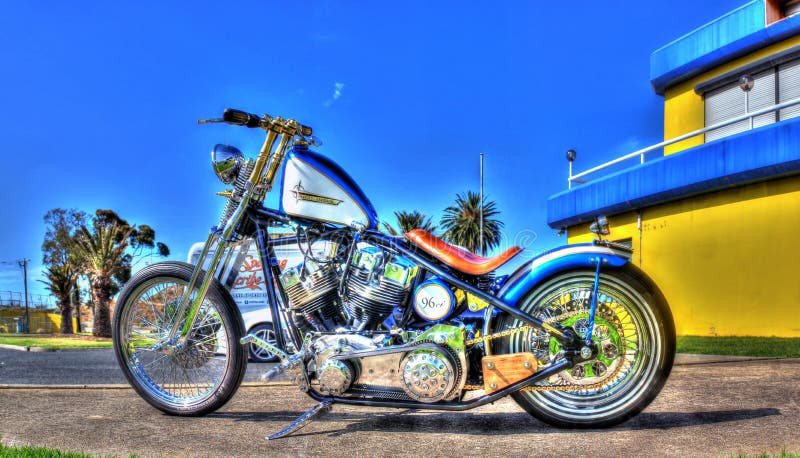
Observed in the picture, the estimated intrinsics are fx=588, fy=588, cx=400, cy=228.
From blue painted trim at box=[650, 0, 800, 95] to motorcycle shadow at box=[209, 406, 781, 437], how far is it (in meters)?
13.7

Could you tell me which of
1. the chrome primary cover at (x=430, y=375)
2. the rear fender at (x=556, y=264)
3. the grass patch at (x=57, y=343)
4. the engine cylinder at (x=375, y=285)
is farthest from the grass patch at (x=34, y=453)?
the grass patch at (x=57, y=343)

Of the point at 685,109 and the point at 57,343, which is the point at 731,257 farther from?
the point at 57,343

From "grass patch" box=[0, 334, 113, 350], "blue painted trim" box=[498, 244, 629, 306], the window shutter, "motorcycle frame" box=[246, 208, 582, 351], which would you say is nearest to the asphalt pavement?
"motorcycle frame" box=[246, 208, 582, 351]

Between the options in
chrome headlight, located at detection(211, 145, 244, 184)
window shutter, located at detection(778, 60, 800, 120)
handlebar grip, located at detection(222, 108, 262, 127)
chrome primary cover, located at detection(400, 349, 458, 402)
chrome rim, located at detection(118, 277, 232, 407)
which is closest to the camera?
chrome primary cover, located at detection(400, 349, 458, 402)

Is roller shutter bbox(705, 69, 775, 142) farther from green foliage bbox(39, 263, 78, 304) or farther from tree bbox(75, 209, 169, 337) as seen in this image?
green foliage bbox(39, 263, 78, 304)

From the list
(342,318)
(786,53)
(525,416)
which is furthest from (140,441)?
(786,53)

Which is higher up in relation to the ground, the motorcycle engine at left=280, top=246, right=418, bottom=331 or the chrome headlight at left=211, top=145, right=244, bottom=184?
the chrome headlight at left=211, top=145, right=244, bottom=184

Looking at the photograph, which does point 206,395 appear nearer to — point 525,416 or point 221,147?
point 221,147

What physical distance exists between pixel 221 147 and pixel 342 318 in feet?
4.90

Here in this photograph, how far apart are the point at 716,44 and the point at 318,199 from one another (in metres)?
15.4

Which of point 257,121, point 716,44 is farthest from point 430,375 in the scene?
point 716,44

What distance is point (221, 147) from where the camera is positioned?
13.4 ft

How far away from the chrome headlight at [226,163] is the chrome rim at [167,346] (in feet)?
2.93

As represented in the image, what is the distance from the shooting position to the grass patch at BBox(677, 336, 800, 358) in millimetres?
10023
